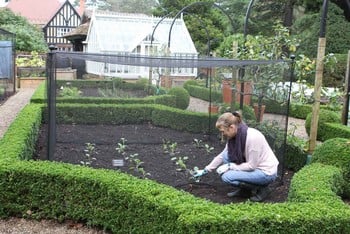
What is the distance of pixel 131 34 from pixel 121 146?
600 inches

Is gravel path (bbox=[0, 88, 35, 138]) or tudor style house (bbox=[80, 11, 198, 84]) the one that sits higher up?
tudor style house (bbox=[80, 11, 198, 84])

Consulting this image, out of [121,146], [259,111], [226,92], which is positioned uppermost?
[226,92]

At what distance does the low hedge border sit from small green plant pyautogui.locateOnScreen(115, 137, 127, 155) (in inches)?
78.4

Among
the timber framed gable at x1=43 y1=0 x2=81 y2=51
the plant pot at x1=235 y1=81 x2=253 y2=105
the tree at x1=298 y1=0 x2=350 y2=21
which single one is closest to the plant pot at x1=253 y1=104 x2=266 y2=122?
the plant pot at x1=235 y1=81 x2=253 y2=105

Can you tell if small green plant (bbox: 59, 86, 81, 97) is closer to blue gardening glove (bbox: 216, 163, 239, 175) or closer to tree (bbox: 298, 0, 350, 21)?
blue gardening glove (bbox: 216, 163, 239, 175)

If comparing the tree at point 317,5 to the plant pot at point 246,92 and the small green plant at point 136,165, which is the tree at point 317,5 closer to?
the plant pot at point 246,92

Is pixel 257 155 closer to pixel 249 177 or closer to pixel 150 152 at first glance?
pixel 249 177

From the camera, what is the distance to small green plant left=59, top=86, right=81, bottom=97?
7.75m

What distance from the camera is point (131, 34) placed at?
2134 centimetres

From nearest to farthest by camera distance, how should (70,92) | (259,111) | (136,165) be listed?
(136,165)
(259,111)
(70,92)

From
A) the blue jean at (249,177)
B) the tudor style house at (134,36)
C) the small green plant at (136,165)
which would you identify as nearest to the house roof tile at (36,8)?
the tudor style house at (134,36)

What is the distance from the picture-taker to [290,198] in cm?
430

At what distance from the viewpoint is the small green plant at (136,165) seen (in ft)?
18.4

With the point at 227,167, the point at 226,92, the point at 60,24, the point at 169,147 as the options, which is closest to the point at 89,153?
the point at 169,147
